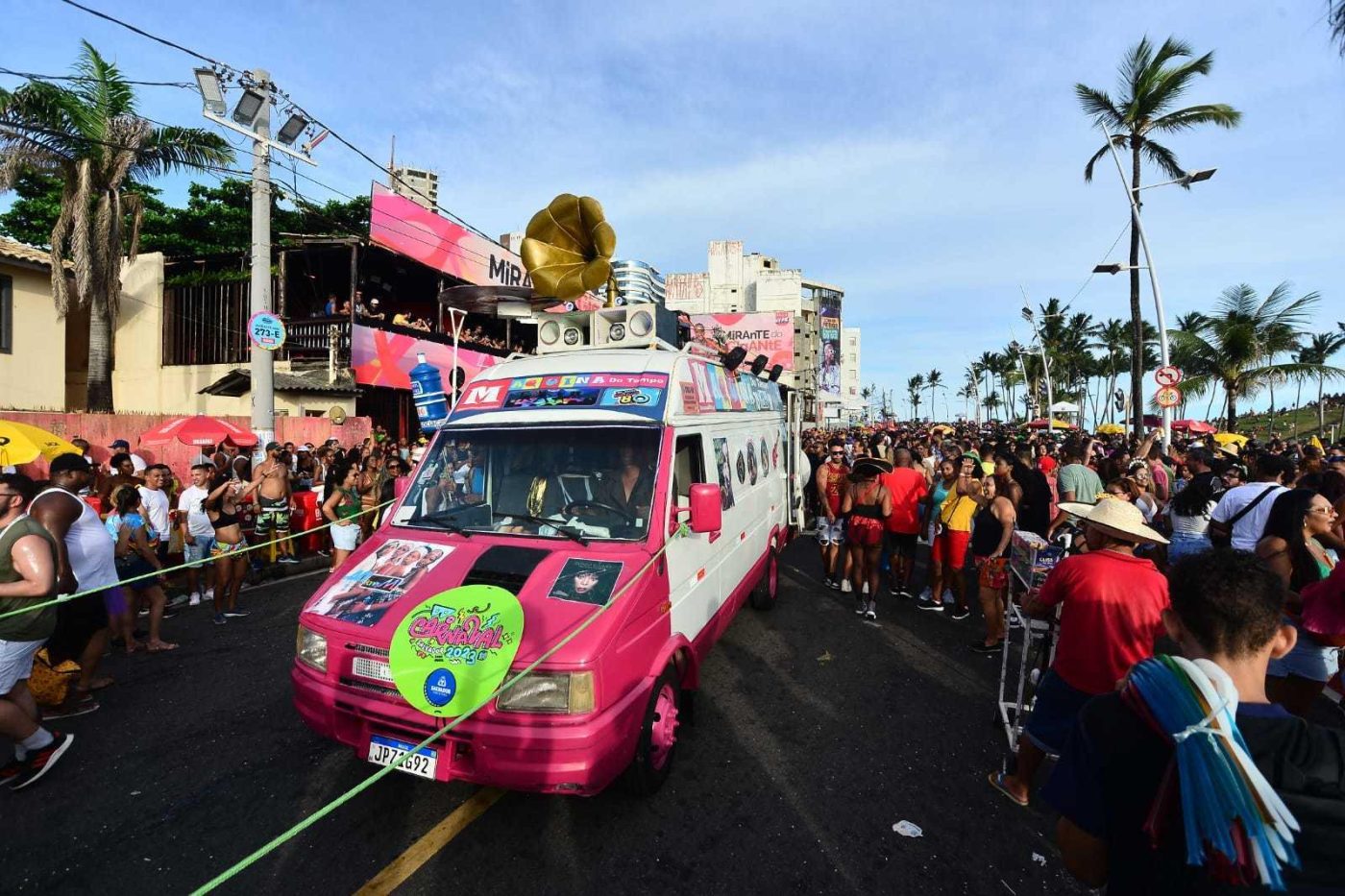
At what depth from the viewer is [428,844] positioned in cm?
318

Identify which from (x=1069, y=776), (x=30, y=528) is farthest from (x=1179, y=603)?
(x=30, y=528)

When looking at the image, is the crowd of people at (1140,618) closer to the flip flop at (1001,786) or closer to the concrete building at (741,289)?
the flip flop at (1001,786)

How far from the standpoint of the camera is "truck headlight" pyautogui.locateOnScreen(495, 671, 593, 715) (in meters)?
2.95

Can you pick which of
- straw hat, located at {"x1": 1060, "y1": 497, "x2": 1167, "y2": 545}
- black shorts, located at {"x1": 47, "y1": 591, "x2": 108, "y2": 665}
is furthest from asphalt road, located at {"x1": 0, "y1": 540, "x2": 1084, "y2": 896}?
straw hat, located at {"x1": 1060, "y1": 497, "x2": 1167, "y2": 545}

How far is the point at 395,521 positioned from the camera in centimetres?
416

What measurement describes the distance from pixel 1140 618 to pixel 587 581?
2880mm

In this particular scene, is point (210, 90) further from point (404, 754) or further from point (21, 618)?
point (404, 754)

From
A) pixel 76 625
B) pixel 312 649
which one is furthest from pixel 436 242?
pixel 312 649

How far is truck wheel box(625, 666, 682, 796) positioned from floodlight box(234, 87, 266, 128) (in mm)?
12240

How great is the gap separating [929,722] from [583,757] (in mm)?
2981

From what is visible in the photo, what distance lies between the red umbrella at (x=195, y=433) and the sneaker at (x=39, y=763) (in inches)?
302

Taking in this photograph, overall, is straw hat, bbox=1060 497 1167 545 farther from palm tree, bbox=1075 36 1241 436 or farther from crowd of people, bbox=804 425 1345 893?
palm tree, bbox=1075 36 1241 436

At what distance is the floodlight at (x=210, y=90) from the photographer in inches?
401

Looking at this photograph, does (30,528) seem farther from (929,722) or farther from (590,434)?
(929,722)
